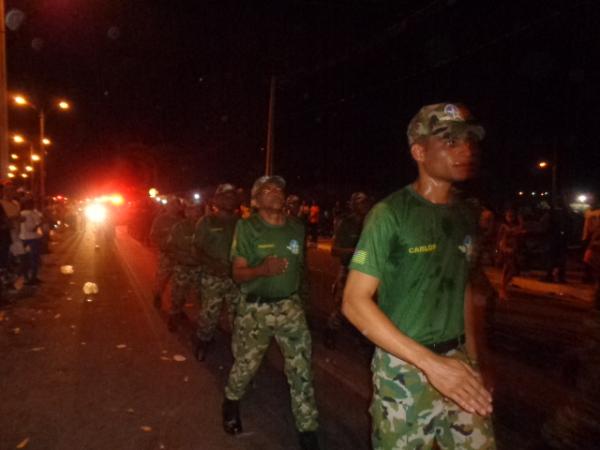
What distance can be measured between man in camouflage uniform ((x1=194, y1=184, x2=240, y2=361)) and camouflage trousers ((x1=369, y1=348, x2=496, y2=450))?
415 cm

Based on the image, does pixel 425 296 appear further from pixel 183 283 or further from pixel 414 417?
pixel 183 283

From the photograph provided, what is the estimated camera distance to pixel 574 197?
109 feet

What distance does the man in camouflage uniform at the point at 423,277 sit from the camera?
2.29 m

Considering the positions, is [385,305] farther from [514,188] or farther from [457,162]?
[514,188]

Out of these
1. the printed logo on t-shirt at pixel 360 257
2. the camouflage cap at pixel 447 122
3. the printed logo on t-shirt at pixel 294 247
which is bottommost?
the printed logo on t-shirt at pixel 294 247

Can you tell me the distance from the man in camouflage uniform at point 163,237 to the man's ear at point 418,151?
710cm

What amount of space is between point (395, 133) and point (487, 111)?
694cm

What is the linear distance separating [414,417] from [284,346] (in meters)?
1.86

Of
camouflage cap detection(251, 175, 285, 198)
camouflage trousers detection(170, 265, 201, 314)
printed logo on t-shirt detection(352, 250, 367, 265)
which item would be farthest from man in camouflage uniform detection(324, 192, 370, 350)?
printed logo on t-shirt detection(352, 250, 367, 265)

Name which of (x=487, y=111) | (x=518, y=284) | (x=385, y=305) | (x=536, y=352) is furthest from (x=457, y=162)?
(x=487, y=111)

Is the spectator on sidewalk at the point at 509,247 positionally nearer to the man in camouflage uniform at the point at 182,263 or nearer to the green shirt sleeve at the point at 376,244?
the man in camouflage uniform at the point at 182,263

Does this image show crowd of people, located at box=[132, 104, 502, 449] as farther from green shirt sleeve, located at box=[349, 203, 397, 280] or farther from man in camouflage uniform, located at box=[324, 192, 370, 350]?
man in camouflage uniform, located at box=[324, 192, 370, 350]

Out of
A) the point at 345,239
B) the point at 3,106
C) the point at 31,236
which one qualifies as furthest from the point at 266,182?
the point at 3,106

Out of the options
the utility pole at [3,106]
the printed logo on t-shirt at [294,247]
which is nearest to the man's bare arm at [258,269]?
the printed logo on t-shirt at [294,247]
